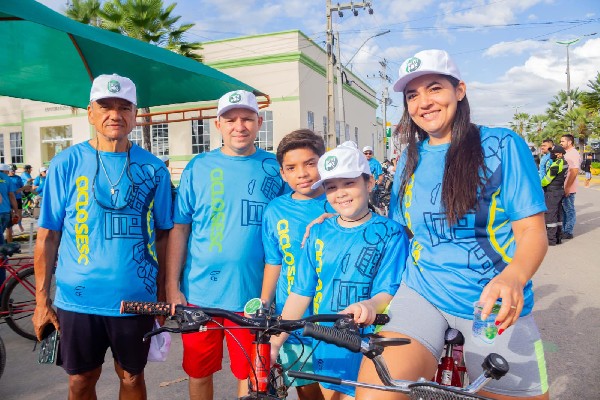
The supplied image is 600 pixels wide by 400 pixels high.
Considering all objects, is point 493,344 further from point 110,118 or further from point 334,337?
point 110,118

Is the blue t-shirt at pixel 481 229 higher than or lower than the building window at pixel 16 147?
lower

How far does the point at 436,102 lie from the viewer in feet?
6.95

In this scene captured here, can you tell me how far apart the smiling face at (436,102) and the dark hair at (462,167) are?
1.2 inches

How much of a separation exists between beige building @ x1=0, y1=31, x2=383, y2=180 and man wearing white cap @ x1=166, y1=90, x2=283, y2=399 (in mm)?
18017

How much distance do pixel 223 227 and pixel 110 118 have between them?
95 centimetres

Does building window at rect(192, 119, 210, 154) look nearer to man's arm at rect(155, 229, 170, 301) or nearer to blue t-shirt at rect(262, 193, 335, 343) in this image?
man's arm at rect(155, 229, 170, 301)

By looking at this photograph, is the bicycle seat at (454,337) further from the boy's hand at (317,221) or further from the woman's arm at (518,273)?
the boy's hand at (317,221)

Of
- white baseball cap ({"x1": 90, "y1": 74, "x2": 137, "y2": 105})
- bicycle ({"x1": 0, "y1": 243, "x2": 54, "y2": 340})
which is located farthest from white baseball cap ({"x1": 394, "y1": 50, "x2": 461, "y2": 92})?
bicycle ({"x1": 0, "y1": 243, "x2": 54, "y2": 340})

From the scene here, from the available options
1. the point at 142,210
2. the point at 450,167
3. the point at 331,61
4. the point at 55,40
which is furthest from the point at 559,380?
the point at 331,61

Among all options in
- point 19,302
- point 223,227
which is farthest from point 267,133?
point 223,227

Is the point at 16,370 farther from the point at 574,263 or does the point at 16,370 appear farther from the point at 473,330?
the point at 574,263

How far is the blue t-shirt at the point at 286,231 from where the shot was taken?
2.75 meters

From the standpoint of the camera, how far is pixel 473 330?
1.90 meters

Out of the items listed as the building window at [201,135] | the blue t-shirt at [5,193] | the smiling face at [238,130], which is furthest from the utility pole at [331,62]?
the smiling face at [238,130]
